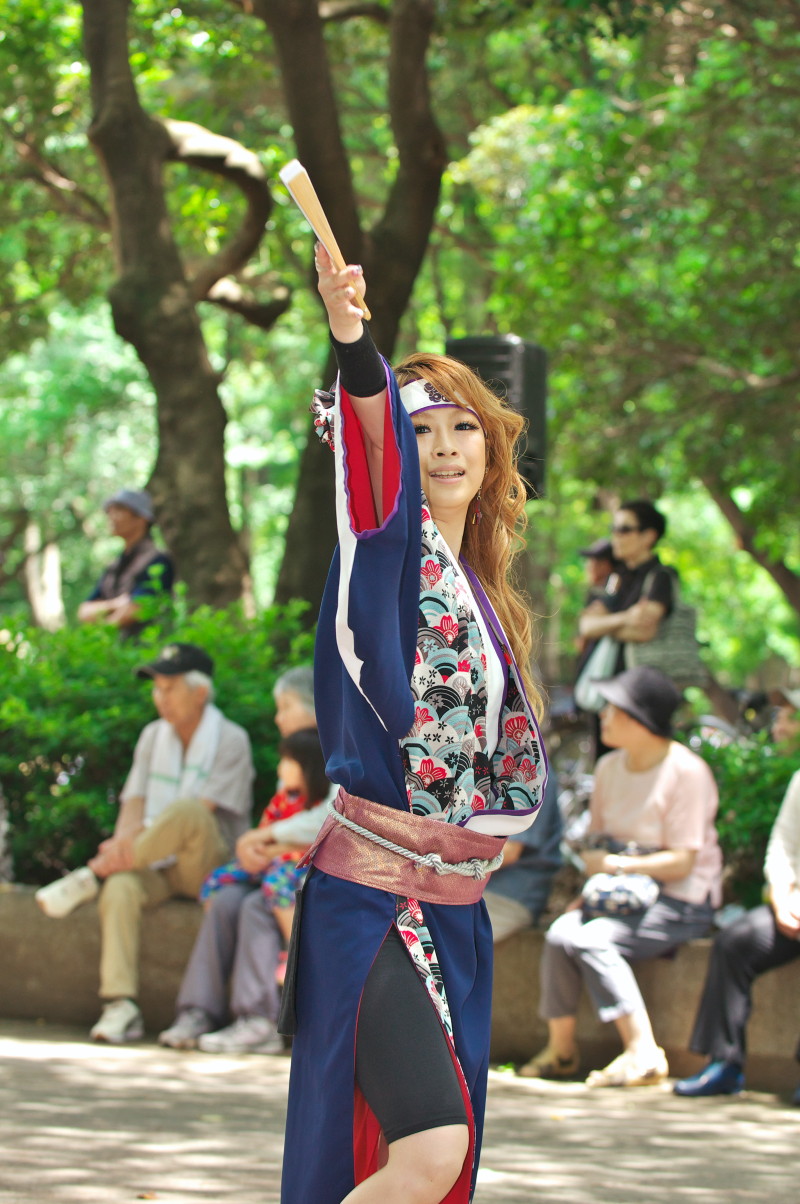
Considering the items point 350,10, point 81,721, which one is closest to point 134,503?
point 81,721

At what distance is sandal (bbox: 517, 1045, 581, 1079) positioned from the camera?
231 inches

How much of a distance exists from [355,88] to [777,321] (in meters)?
7.12

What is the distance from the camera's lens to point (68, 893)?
260 inches

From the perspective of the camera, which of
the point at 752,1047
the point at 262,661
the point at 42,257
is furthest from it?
the point at 42,257

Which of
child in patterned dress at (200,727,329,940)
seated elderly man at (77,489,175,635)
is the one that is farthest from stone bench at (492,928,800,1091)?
seated elderly man at (77,489,175,635)

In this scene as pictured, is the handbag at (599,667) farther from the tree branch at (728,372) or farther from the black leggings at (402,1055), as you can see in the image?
the black leggings at (402,1055)

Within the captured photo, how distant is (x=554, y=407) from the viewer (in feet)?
48.4

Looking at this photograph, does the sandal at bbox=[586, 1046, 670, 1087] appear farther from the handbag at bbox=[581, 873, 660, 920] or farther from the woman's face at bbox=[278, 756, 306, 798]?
the woman's face at bbox=[278, 756, 306, 798]

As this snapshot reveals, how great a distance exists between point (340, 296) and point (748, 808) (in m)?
4.55

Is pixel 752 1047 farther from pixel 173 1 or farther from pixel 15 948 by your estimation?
pixel 173 1

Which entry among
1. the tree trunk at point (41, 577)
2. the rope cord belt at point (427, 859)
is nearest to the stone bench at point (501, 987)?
the rope cord belt at point (427, 859)

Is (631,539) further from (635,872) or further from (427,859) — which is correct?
(427,859)

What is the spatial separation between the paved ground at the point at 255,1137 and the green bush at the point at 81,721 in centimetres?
130

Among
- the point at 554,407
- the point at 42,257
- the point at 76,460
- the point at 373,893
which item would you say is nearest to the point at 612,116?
the point at 554,407
